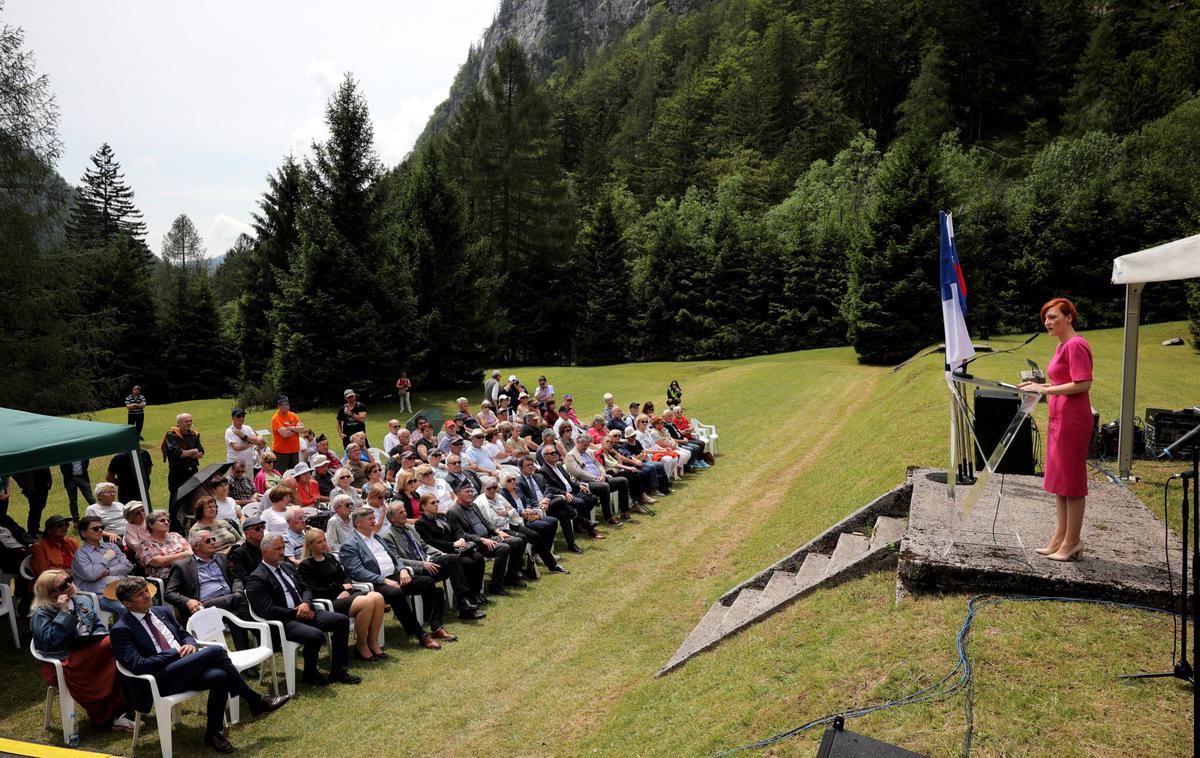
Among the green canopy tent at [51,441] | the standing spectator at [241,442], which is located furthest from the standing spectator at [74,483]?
the green canopy tent at [51,441]

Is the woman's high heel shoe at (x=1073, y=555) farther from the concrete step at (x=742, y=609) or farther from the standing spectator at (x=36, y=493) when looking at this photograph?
the standing spectator at (x=36, y=493)

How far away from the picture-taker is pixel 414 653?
7.79m

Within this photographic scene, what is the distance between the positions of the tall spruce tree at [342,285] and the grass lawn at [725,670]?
17808mm

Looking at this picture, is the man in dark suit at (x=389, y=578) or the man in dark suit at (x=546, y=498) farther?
the man in dark suit at (x=546, y=498)

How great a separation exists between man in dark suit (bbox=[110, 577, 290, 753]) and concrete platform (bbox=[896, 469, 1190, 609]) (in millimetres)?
5663

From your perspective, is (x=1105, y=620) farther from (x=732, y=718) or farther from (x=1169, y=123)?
(x=1169, y=123)

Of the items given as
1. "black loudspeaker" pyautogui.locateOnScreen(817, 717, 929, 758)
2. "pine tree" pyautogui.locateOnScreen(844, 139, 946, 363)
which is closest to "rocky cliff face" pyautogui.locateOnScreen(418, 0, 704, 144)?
"pine tree" pyautogui.locateOnScreen(844, 139, 946, 363)

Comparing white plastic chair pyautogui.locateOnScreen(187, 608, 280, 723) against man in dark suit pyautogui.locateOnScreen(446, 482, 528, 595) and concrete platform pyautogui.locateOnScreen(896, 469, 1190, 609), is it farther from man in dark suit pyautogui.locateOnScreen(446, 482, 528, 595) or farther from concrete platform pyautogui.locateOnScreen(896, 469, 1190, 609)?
concrete platform pyautogui.locateOnScreen(896, 469, 1190, 609)

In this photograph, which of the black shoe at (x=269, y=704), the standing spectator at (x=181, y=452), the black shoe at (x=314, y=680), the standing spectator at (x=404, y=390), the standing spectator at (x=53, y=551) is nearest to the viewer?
the black shoe at (x=269, y=704)

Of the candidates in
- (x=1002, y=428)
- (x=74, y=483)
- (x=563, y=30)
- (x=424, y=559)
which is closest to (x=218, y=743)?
(x=424, y=559)

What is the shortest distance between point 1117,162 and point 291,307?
52.4 meters

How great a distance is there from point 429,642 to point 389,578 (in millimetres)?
864

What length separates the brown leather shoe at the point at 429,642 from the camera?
789 centimetres

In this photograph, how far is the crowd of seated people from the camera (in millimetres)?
5977
